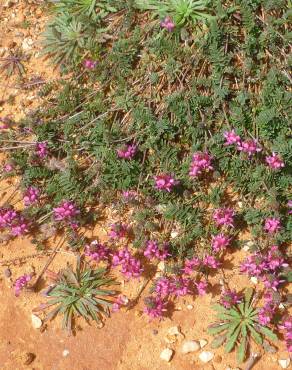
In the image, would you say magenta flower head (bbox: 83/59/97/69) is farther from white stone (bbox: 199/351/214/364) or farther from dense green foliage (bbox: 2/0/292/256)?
white stone (bbox: 199/351/214/364)

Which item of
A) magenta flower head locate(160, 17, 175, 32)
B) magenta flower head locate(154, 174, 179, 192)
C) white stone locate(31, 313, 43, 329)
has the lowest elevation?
white stone locate(31, 313, 43, 329)

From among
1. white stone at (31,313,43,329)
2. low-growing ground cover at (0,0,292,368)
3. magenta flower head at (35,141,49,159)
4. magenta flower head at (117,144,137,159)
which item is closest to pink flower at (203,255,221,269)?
low-growing ground cover at (0,0,292,368)

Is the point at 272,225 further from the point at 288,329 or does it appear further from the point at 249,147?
the point at 288,329

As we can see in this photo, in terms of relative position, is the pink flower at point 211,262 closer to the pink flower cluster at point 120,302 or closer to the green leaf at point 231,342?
the green leaf at point 231,342

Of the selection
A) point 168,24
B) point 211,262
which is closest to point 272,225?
point 211,262

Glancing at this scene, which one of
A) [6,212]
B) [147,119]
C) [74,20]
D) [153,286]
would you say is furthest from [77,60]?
[153,286]
